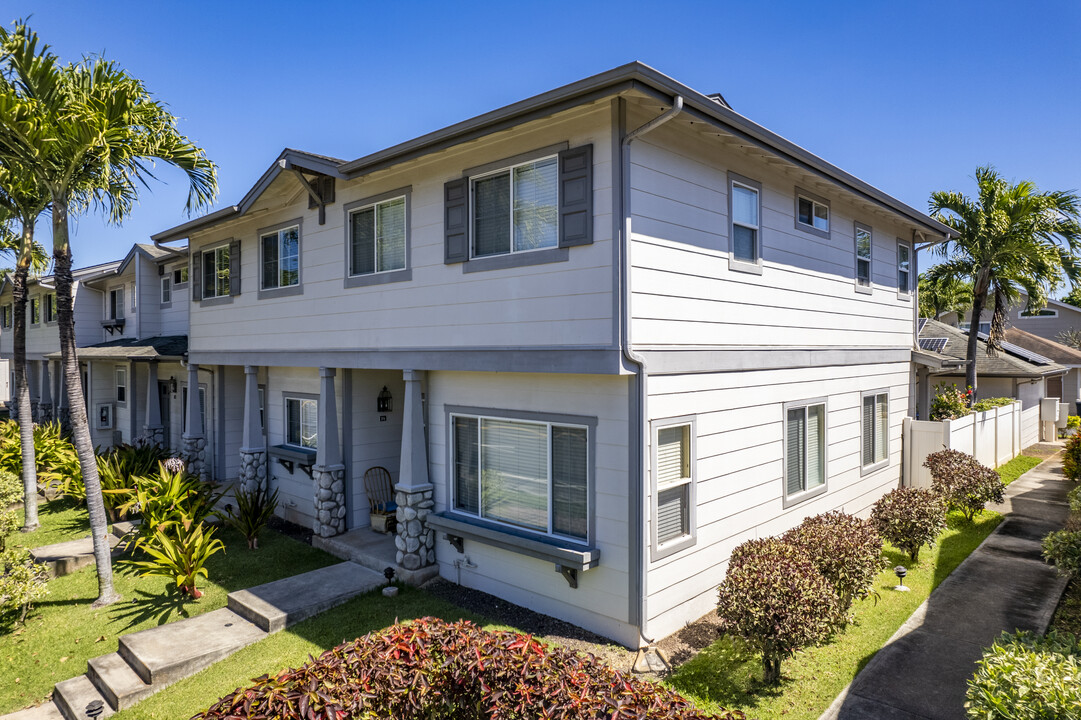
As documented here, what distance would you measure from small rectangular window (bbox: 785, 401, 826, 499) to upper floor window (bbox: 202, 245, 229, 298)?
12.6m

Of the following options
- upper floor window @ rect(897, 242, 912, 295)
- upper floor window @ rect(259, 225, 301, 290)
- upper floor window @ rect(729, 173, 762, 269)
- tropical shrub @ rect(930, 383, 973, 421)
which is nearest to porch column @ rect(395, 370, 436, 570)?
upper floor window @ rect(259, 225, 301, 290)

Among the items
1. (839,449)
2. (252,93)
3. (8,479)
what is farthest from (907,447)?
(8,479)

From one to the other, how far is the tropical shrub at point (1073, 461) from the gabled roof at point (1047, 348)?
15743 mm

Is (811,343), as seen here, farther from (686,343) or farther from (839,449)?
(686,343)

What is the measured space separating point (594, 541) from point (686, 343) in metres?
2.70

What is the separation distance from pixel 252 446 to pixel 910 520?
12839 millimetres

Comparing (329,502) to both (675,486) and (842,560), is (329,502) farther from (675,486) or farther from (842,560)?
(842,560)

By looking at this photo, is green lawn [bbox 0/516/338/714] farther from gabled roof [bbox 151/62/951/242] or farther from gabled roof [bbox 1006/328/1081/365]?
gabled roof [bbox 1006/328/1081/365]

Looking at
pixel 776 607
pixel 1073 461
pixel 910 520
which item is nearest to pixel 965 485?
pixel 910 520

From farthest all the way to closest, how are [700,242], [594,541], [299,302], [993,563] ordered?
[299,302]
[993,563]
[700,242]
[594,541]

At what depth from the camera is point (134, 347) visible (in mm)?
17078

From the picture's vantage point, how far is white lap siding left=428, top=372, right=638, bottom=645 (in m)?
7.00

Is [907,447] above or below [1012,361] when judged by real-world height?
below

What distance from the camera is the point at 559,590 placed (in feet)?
25.2
